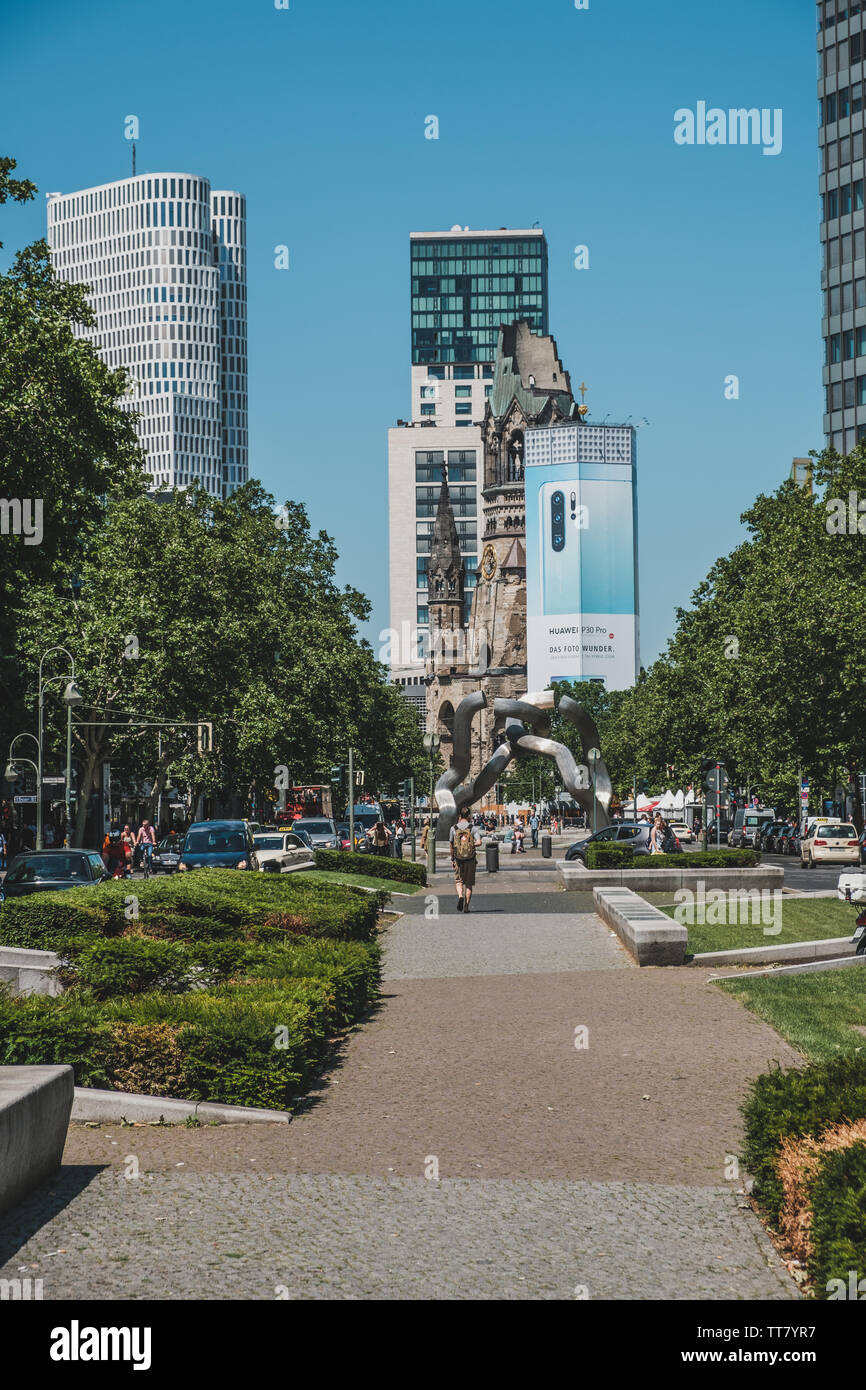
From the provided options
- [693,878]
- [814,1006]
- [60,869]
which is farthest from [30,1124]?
[693,878]

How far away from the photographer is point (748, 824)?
79562 mm

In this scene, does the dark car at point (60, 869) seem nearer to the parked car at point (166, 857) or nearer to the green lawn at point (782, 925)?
the green lawn at point (782, 925)

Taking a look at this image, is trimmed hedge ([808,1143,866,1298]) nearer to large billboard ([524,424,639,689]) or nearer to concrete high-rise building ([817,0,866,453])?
concrete high-rise building ([817,0,866,453])

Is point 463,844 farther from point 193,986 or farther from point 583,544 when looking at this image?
point 583,544

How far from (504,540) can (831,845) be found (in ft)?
420

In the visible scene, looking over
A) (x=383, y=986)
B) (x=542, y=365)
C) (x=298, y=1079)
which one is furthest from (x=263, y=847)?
(x=542, y=365)

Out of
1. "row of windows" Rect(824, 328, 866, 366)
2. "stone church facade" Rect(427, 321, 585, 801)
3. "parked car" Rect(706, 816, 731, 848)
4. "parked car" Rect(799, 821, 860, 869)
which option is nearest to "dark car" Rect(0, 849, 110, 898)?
Answer: "parked car" Rect(799, 821, 860, 869)

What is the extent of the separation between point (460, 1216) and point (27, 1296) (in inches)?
85.6

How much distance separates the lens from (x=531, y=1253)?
7.12m

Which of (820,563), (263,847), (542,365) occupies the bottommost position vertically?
(263,847)

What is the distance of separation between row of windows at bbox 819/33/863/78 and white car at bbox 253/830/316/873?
57.2 meters

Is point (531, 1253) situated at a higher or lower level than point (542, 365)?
lower

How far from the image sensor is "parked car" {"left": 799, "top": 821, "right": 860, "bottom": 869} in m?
53.0
